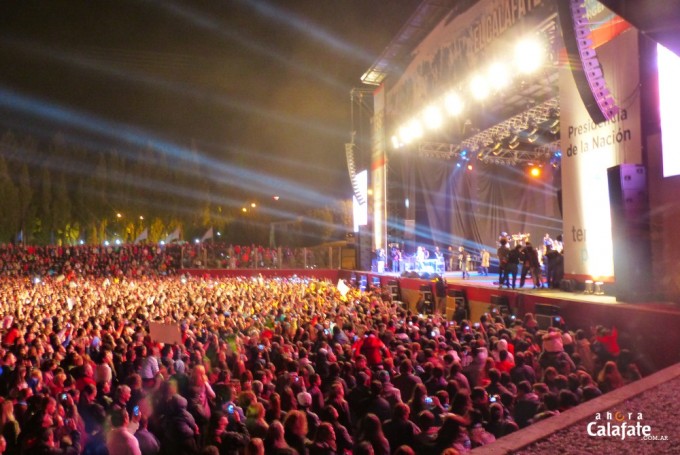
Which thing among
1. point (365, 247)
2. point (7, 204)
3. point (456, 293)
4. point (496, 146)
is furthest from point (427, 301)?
point (7, 204)

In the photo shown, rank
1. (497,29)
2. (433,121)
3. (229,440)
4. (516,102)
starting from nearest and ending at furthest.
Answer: (229,440), (497,29), (516,102), (433,121)

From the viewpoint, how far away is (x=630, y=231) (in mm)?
9148

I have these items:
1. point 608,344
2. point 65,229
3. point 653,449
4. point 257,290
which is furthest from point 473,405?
point 65,229

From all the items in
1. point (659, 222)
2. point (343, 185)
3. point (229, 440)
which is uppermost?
point (343, 185)

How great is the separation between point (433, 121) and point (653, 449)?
1458 cm

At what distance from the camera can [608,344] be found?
7578 mm

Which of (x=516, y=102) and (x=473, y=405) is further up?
(x=516, y=102)

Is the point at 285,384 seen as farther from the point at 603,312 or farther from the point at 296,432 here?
the point at 603,312

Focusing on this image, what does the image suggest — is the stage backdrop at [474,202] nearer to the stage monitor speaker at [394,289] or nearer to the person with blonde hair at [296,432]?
the stage monitor speaker at [394,289]

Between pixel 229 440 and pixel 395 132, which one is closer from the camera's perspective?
pixel 229 440

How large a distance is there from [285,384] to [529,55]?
9655mm

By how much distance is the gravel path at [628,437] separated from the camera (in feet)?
11.9

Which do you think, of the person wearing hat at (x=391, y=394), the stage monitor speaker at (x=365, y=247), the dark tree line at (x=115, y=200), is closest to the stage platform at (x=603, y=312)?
the person wearing hat at (x=391, y=394)

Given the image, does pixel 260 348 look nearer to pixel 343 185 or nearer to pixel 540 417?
pixel 540 417
